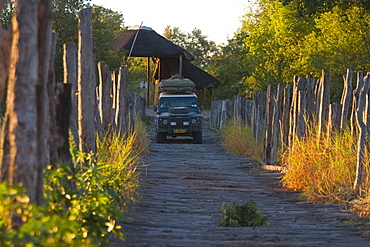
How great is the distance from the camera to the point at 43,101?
5141mm

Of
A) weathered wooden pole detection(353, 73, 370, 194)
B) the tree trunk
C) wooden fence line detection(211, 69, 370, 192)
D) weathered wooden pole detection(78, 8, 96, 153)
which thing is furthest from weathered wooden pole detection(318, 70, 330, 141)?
the tree trunk

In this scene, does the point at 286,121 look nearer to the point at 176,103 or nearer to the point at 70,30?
the point at 176,103

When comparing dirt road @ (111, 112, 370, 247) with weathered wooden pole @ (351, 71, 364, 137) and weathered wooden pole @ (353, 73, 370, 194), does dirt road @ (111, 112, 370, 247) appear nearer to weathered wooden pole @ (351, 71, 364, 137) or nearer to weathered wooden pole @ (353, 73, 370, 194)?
weathered wooden pole @ (353, 73, 370, 194)

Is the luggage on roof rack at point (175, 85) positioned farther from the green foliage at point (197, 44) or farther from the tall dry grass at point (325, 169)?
the green foliage at point (197, 44)

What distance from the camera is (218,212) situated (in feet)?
31.5

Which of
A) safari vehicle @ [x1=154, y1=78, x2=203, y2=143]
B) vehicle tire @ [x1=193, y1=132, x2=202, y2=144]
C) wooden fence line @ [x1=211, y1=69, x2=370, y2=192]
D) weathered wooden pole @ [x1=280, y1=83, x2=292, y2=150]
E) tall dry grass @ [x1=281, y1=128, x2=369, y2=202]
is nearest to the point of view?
tall dry grass @ [x1=281, y1=128, x2=369, y2=202]

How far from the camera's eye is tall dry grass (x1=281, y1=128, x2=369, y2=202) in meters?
10.3

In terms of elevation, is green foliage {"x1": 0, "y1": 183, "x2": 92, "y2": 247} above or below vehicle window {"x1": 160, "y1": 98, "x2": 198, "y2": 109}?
below

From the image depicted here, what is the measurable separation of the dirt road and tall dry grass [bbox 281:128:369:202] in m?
0.24

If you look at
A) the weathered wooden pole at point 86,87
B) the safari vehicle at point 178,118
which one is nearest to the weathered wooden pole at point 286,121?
the weathered wooden pole at point 86,87

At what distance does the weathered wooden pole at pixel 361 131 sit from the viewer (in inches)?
391

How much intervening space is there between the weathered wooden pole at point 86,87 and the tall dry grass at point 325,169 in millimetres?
3046

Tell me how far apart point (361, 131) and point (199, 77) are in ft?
147

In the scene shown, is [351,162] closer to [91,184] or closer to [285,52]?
[91,184]
